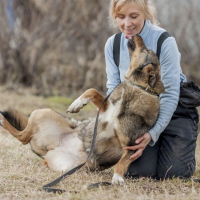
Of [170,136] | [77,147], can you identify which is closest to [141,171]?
[170,136]

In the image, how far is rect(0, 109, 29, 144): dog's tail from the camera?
3.51m

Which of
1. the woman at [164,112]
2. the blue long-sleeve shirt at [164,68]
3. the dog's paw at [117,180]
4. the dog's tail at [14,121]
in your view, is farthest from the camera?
the dog's tail at [14,121]

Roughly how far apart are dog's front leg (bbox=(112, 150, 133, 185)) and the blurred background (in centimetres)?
588

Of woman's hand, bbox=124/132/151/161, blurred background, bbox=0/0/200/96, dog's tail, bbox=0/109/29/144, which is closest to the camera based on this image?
woman's hand, bbox=124/132/151/161

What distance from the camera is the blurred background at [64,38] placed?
8555 mm

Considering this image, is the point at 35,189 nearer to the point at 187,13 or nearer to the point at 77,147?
the point at 77,147

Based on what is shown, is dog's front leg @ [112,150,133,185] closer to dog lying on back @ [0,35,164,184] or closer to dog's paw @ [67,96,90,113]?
dog lying on back @ [0,35,164,184]

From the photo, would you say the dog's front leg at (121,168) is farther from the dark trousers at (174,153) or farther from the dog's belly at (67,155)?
the dog's belly at (67,155)

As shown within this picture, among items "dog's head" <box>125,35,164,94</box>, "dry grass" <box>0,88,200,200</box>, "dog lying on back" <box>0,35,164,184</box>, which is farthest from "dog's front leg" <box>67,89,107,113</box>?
"dry grass" <box>0,88,200,200</box>

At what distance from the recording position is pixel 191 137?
11.1ft

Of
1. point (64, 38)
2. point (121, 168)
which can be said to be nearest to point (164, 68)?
point (121, 168)

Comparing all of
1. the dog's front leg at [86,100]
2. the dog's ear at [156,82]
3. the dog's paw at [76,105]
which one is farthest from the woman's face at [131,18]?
the dog's paw at [76,105]

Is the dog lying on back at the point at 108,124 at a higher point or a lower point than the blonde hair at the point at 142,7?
lower

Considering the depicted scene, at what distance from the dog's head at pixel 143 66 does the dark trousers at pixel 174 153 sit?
503 mm
